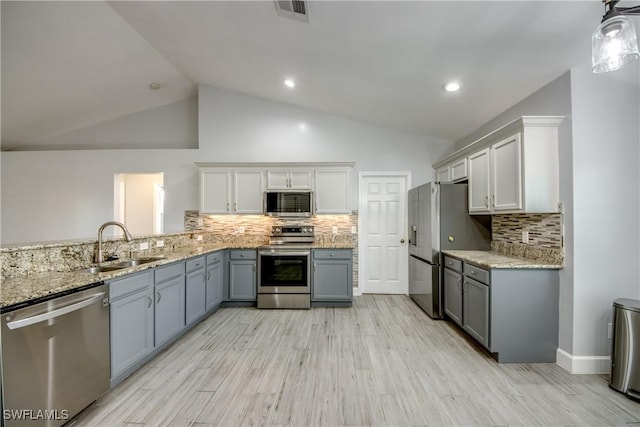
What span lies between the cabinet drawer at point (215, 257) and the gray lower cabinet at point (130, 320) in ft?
3.87

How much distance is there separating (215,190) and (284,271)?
1.77 m

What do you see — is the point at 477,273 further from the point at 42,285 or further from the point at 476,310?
the point at 42,285

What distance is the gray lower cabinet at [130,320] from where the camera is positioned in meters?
2.05

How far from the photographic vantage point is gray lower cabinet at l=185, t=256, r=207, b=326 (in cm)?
312

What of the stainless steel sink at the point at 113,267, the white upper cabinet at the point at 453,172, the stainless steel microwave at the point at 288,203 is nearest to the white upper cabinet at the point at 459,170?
the white upper cabinet at the point at 453,172

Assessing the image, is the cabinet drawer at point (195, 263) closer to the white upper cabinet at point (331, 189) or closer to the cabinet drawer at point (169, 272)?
the cabinet drawer at point (169, 272)

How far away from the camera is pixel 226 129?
4828 mm

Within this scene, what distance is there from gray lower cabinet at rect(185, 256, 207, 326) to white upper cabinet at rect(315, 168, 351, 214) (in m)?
1.89

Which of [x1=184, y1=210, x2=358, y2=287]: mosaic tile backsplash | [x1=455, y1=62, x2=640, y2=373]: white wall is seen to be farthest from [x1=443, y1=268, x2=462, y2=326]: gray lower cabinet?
[x1=184, y1=210, x2=358, y2=287]: mosaic tile backsplash

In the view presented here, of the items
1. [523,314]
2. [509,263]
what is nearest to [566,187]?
[509,263]

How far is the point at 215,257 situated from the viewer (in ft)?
12.6

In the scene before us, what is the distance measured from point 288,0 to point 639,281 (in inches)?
149

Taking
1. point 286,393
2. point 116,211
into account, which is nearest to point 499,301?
point 286,393

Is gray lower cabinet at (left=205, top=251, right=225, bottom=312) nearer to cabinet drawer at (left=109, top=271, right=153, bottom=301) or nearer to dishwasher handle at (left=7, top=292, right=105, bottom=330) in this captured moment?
cabinet drawer at (left=109, top=271, right=153, bottom=301)
